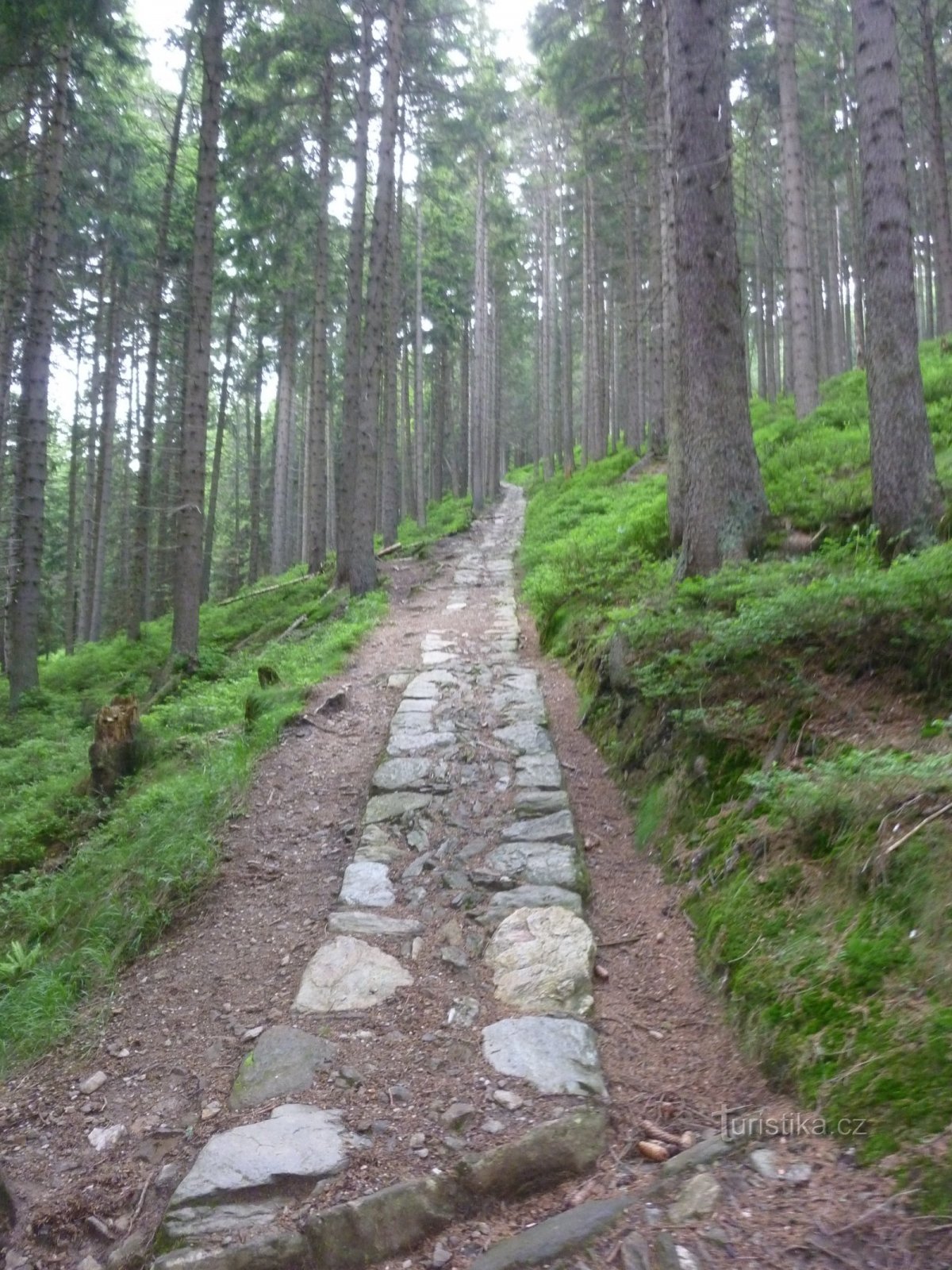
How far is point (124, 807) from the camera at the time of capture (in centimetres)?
741

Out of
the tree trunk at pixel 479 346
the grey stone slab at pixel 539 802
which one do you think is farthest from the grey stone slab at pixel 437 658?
the tree trunk at pixel 479 346

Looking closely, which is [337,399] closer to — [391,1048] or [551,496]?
[551,496]

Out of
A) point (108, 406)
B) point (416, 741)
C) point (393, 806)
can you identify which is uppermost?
point (108, 406)

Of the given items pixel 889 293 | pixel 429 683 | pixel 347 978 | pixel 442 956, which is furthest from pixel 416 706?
pixel 889 293

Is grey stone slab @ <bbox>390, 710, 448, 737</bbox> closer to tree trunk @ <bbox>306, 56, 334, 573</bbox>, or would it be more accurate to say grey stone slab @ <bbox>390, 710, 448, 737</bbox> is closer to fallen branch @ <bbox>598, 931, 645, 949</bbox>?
fallen branch @ <bbox>598, 931, 645, 949</bbox>

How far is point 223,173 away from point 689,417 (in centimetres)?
1209

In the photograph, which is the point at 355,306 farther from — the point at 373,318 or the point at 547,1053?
the point at 547,1053

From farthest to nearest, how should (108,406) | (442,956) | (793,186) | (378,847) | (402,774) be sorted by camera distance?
(108,406)
(793,186)
(402,774)
(378,847)
(442,956)

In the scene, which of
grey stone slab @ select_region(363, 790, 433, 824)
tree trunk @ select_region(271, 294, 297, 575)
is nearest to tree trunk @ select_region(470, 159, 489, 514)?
tree trunk @ select_region(271, 294, 297, 575)

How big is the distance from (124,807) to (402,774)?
2.49 meters

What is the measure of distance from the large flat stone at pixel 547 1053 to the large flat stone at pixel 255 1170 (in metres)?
0.71

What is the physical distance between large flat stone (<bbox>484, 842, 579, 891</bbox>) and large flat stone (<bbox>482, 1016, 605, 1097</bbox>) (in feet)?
4.10

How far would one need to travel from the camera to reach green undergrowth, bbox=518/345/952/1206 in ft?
9.47

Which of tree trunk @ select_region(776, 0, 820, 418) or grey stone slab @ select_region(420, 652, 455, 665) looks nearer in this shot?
grey stone slab @ select_region(420, 652, 455, 665)
